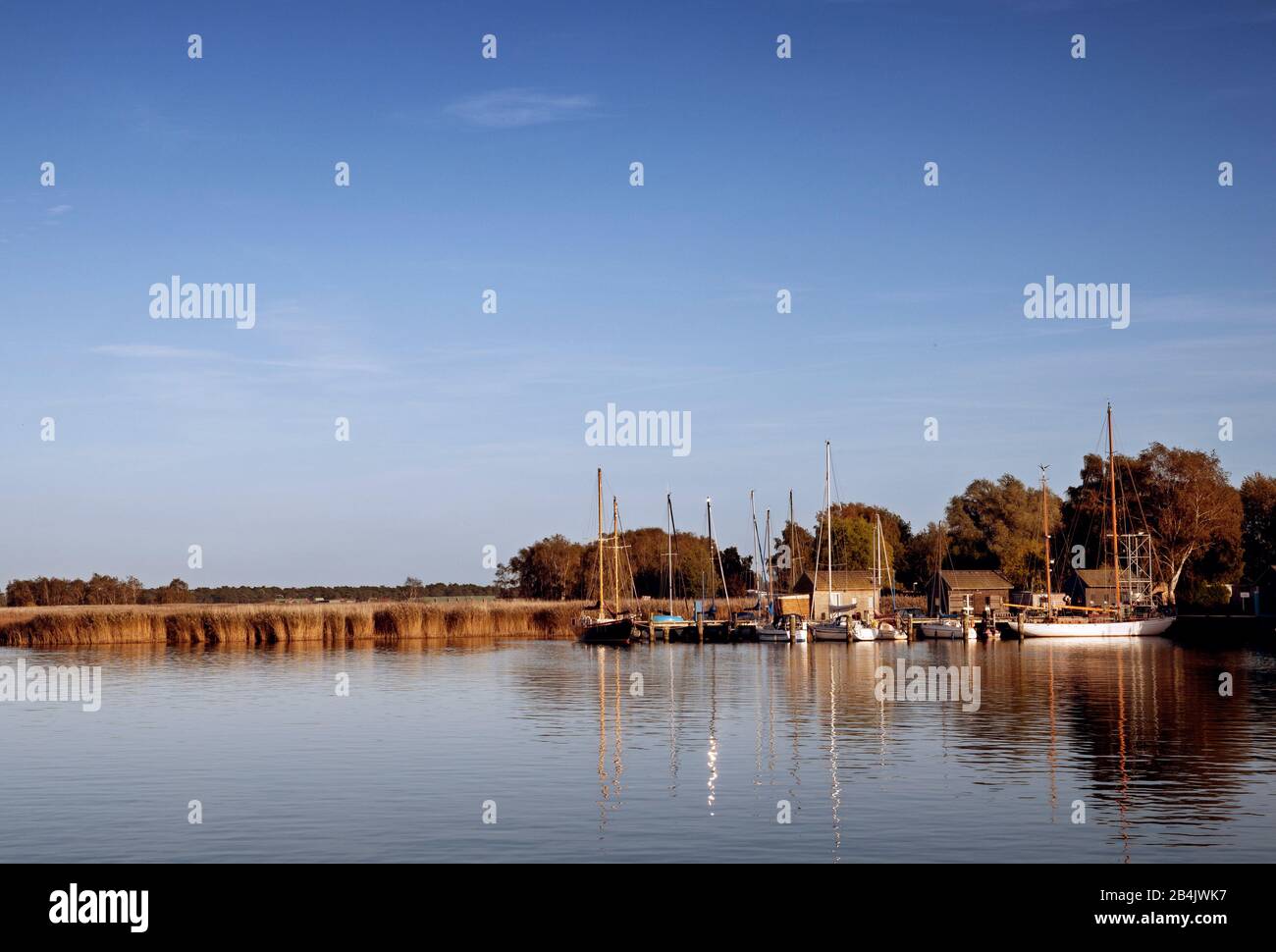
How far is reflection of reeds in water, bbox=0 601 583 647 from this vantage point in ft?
296

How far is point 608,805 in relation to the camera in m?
26.2

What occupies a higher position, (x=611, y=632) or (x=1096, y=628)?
(x=611, y=632)

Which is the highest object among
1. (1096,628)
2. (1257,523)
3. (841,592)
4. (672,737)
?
(1257,523)

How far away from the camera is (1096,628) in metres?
103

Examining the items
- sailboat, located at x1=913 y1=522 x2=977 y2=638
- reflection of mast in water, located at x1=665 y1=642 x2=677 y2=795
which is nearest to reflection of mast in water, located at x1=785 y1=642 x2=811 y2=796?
reflection of mast in water, located at x1=665 y1=642 x2=677 y2=795

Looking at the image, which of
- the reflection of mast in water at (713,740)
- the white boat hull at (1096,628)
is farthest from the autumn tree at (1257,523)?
the reflection of mast in water at (713,740)

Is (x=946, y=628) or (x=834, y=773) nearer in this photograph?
(x=834, y=773)

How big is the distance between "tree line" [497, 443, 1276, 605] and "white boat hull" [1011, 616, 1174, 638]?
62.2 feet

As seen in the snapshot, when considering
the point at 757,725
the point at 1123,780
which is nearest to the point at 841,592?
the point at 757,725

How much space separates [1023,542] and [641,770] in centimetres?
14053
